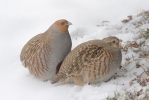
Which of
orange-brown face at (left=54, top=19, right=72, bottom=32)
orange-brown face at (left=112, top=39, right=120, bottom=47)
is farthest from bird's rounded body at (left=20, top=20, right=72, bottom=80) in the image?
orange-brown face at (left=112, top=39, right=120, bottom=47)

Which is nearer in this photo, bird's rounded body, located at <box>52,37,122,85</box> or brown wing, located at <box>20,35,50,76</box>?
bird's rounded body, located at <box>52,37,122,85</box>

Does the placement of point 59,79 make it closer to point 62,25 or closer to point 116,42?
point 62,25

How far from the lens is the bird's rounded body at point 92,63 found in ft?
14.6

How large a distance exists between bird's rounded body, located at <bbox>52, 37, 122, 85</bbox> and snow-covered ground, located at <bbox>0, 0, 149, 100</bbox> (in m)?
0.11

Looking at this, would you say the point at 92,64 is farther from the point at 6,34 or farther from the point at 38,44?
the point at 6,34

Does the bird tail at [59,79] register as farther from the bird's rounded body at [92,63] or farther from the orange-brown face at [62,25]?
the orange-brown face at [62,25]

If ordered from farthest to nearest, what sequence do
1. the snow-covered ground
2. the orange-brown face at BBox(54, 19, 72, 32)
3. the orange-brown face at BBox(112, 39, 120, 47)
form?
the orange-brown face at BBox(54, 19, 72, 32), the orange-brown face at BBox(112, 39, 120, 47), the snow-covered ground

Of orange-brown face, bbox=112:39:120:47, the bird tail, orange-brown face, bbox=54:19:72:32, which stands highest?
orange-brown face, bbox=54:19:72:32

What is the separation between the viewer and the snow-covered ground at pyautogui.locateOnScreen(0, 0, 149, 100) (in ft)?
14.5

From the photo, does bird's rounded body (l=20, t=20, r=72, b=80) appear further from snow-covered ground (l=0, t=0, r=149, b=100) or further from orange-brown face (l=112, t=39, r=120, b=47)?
orange-brown face (l=112, t=39, r=120, b=47)

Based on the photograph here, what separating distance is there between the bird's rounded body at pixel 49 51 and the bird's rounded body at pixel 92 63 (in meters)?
0.30

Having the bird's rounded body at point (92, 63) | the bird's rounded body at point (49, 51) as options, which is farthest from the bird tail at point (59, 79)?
the bird's rounded body at point (49, 51)

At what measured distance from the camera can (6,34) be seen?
6629 millimetres

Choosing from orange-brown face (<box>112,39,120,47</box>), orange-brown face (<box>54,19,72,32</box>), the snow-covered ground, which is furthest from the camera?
orange-brown face (<box>54,19,72,32</box>)
